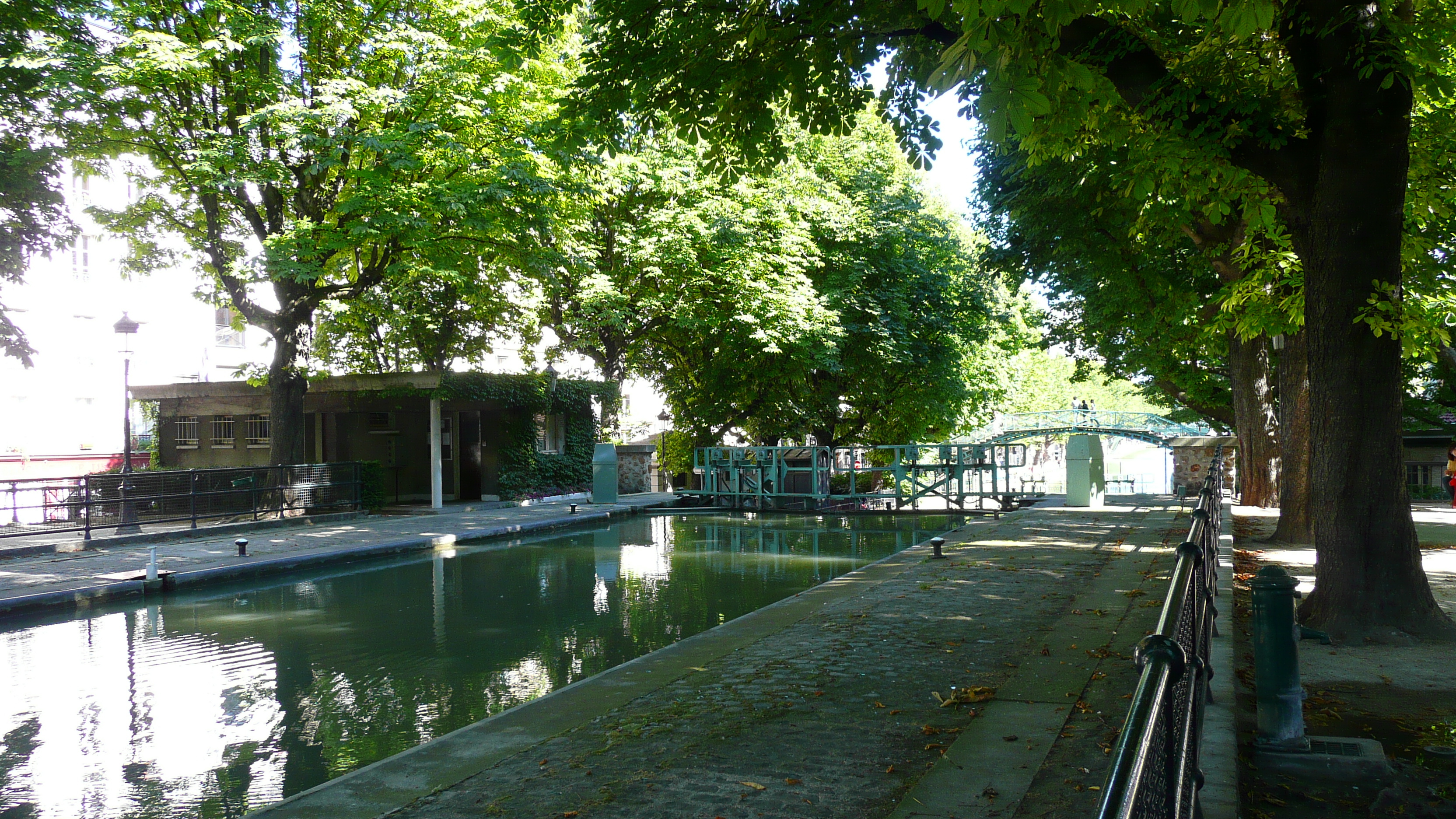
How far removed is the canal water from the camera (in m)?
5.93

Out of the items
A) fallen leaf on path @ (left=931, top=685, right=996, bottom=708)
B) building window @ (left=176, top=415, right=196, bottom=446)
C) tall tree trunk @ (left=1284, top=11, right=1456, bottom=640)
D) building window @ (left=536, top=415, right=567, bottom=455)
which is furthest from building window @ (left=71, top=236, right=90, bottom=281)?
tall tree trunk @ (left=1284, top=11, right=1456, bottom=640)

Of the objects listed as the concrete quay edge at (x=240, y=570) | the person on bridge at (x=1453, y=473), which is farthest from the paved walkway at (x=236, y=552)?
the person on bridge at (x=1453, y=473)

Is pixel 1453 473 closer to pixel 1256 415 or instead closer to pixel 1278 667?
pixel 1256 415

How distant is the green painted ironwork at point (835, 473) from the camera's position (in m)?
23.5

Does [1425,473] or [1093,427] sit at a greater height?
[1093,427]

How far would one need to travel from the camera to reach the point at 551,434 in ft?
94.0

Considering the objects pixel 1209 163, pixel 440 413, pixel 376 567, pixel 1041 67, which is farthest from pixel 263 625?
pixel 440 413

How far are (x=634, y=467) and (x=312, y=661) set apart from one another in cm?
2126

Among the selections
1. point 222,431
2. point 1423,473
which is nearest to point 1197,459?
point 1423,473

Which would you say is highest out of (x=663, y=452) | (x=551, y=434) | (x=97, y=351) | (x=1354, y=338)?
(x=97, y=351)

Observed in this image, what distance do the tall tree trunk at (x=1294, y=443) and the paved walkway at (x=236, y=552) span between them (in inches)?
522

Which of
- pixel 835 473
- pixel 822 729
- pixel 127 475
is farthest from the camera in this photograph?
pixel 835 473

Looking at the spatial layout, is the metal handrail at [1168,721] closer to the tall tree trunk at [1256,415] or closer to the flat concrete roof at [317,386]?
the tall tree trunk at [1256,415]

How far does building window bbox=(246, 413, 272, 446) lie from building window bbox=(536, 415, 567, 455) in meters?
7.39
